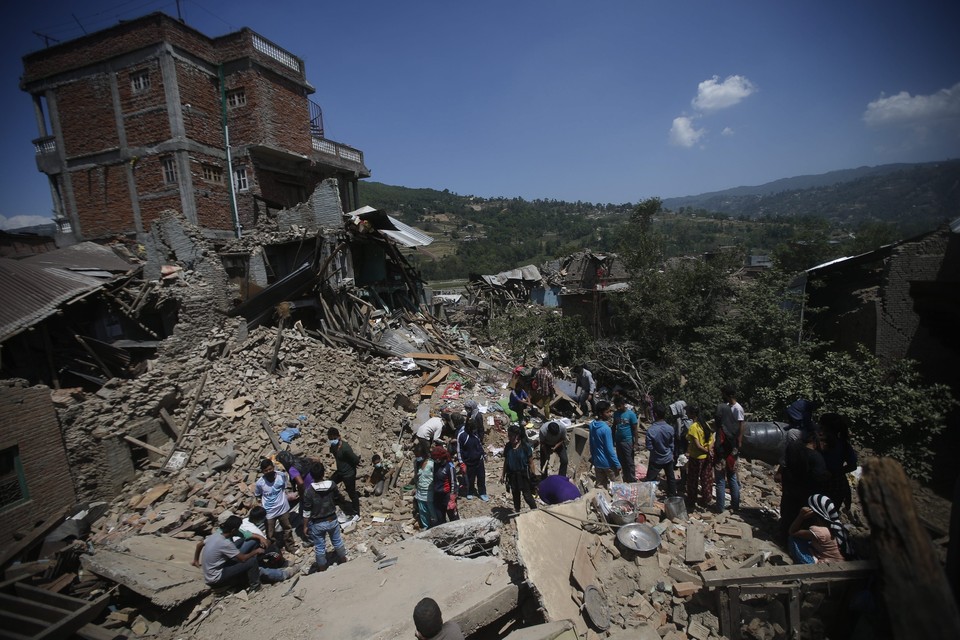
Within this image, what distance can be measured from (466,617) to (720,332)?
9.77 metres

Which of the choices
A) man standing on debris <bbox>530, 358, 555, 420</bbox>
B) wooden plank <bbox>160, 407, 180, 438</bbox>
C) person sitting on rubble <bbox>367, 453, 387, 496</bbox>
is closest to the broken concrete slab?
person sitting on rubble <bbox>367, 453, 387, 496</bbox>

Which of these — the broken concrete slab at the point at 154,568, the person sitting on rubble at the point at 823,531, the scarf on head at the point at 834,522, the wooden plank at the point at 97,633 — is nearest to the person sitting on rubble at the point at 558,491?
the person sitting on rubble at the point at 823,531

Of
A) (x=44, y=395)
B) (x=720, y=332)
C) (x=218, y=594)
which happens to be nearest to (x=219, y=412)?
(x=44, y=395)

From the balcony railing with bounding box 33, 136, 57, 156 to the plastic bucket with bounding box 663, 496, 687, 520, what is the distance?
74.6ft

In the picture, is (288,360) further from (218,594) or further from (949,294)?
(949,294)

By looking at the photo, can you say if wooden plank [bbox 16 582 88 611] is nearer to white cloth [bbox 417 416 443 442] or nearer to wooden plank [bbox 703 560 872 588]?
white cloth [bbox 417 416 443 442]

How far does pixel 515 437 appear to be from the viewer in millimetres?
5266

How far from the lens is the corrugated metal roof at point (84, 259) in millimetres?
11149

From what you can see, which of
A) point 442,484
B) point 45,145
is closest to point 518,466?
point 442,484

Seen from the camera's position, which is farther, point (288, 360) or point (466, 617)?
point (288, 360)

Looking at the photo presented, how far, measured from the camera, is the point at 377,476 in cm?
717

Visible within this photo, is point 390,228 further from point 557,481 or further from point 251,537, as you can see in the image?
point 557,481

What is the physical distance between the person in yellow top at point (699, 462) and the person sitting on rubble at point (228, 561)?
212 inches

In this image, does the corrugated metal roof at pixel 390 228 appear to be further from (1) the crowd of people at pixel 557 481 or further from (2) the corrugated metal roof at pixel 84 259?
(1) the crowd of people at pixel 557 481
